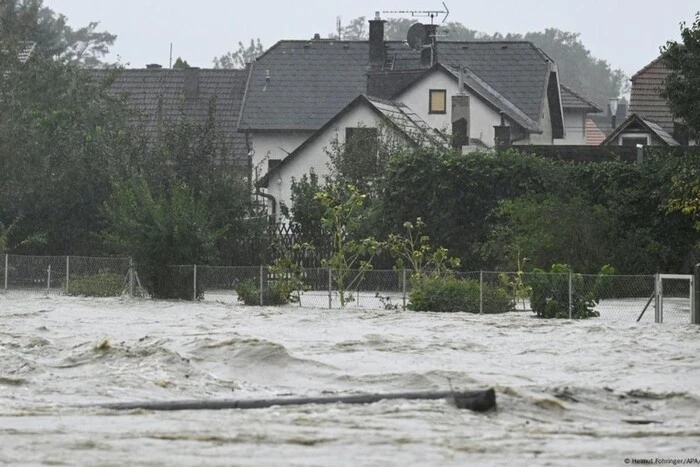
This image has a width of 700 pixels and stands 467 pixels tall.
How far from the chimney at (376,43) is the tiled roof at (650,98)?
1131 cm

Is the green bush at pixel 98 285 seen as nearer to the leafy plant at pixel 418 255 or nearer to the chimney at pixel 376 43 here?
the leafy plant at pixel 418 255

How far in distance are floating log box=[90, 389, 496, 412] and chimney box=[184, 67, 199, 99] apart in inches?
2363

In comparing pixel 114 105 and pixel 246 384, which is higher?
pixel 114 105

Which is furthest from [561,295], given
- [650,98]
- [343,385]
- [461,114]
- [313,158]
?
[650,98]

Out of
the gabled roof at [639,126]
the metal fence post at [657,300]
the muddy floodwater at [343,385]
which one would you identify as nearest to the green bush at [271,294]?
the muddy floodwater at [343,385]

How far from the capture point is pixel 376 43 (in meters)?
72.1

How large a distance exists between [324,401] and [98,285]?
24096 millimetres

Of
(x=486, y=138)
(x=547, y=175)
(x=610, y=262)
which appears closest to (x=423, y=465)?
(x=610, y=262)

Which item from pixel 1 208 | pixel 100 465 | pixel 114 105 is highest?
pixel 114 105

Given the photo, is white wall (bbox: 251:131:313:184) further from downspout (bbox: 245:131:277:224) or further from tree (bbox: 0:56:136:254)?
tree (bbox: 0:56:136:254)

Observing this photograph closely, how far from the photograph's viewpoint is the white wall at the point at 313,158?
58.5 m

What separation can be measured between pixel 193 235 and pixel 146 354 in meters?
16.3

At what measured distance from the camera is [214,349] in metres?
25.5

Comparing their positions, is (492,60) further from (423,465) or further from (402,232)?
(423,465)
